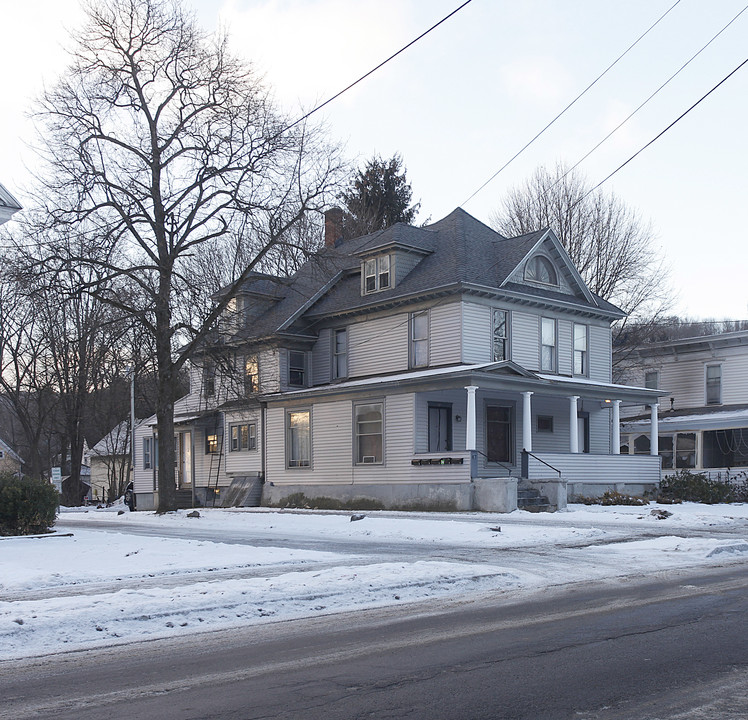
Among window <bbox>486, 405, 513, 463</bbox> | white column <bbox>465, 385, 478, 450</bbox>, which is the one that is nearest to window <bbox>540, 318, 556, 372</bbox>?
window <bbox>486, 405, 513, 463</bbox>

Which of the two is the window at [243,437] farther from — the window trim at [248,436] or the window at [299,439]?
the window at [299,439]

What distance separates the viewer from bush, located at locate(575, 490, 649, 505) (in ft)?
89.9

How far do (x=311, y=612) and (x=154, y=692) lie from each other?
3564mm

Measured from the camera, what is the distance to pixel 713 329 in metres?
72.4

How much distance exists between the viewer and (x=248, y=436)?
3631cm

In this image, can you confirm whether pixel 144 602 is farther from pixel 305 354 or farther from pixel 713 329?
pixel 713 329

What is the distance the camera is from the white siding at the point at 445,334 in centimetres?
2942

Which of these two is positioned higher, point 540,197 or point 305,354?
point 540,197

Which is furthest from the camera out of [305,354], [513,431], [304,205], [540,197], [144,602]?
[540,197]

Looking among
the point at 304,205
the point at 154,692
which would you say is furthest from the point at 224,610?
the point at 304,205

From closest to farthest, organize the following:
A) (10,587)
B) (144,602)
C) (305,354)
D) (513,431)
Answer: (144,602), (10,587), (513,431), (305,354)

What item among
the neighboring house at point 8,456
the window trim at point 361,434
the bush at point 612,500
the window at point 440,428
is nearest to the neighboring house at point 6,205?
the window trim at point 361,434

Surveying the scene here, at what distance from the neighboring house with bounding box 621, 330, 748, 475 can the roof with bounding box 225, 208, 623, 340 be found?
25.3ft

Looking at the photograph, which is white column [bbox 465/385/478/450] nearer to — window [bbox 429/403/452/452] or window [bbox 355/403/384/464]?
window [bbox 429/403/452/452]
